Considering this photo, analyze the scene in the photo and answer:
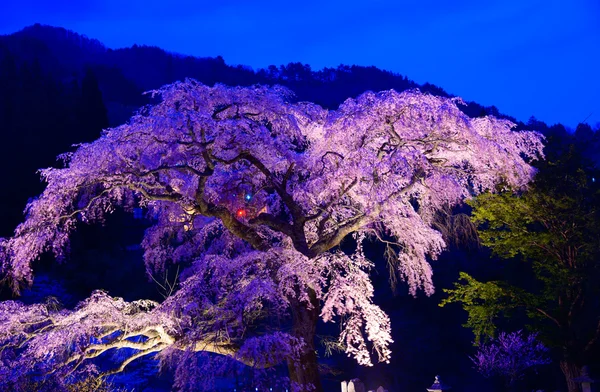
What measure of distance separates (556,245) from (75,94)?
22.6m

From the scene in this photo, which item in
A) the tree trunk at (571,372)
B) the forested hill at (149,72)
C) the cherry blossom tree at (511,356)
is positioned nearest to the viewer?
the tree trunk at (571,372)

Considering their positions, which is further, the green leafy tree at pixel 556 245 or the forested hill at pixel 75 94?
the forested hill at pixel 75 94

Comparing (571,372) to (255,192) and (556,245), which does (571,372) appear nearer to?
(556,245)

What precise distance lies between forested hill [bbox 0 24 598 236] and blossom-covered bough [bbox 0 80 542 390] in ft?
2.98

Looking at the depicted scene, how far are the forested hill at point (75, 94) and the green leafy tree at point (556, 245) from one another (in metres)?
2.06

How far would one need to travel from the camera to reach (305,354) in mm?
5617

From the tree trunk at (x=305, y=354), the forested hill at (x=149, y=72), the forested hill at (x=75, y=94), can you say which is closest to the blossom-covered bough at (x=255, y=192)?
the tree trunk at (x=305, y=354)

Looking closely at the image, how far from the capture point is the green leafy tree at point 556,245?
24.4 ft

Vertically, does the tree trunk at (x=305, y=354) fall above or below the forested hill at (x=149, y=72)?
below

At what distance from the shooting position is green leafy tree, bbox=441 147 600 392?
743 centimetres

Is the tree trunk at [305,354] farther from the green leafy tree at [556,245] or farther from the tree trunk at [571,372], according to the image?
the tree trunk at [571,372]

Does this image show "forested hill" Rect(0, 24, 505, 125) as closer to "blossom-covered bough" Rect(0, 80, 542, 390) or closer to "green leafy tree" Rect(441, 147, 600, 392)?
"green leafy tree" Rect(441, 147, 600, 392)

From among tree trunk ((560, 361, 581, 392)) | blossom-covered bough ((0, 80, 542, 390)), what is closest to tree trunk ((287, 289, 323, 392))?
blossom-covered bough ((0, 80, 542, 390))

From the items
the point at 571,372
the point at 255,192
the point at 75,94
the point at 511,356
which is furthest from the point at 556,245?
the point at 75,94
